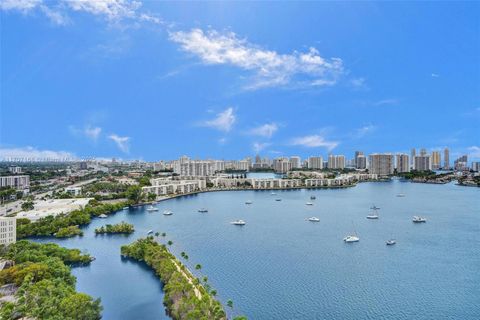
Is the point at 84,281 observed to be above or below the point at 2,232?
below

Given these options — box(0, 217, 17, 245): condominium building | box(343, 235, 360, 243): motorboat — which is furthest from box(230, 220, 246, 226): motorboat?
box(0, 217, 17, 245): condominium building

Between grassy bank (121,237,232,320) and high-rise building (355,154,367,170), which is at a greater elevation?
high-rise building (355,154,367,170)

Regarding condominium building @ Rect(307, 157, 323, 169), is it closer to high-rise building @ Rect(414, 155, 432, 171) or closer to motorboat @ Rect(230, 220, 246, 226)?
high-rise building @ Rect(414, 155, 432, 171)

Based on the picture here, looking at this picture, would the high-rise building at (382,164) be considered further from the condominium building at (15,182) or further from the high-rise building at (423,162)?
the condominium building at (15,182)

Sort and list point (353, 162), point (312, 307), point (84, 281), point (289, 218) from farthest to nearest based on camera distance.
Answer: point (353, 162) < point (289, 218) < point (84, 281) < point (312, 307)

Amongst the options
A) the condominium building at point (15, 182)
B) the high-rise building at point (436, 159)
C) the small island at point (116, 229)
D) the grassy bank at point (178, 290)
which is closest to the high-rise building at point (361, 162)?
the high-rise building at point (436, 159)

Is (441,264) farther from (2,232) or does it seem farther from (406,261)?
(2,232)

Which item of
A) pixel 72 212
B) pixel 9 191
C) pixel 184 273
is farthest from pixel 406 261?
pixel 9 191
